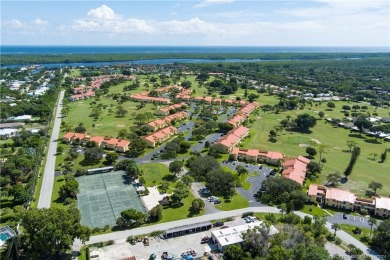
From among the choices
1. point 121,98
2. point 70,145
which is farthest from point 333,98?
point 70,145

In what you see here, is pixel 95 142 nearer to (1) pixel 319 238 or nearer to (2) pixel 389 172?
(1) pixel 319 238

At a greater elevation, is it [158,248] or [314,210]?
[314,210]

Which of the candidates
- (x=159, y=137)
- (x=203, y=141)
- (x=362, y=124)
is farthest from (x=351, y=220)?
(x=362, y=124)

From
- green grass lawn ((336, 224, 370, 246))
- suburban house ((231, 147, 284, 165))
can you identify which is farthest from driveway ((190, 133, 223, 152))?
green grass lawn ((336, 224, 370, 246))

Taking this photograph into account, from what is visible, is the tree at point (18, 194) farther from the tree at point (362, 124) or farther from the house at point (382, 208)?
the tree at point (362, 124)

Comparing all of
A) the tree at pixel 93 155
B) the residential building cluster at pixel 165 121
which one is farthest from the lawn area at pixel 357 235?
the residential building cluster at pixel 165 121

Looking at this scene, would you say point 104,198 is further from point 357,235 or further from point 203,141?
point 357,235
